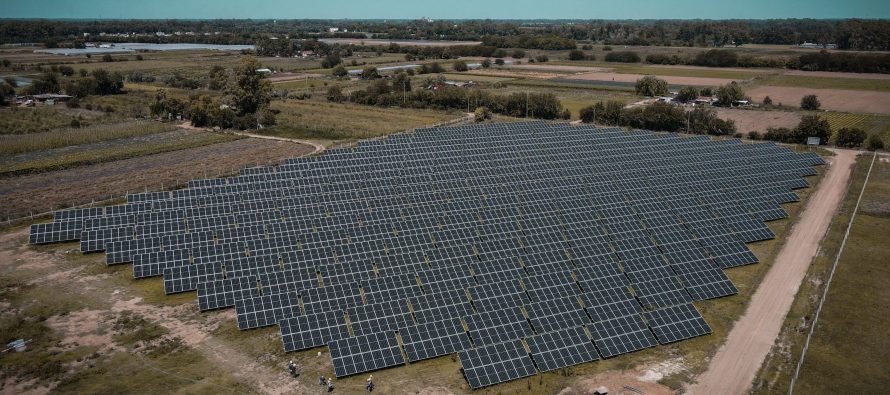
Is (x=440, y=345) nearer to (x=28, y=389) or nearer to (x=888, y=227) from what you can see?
(x=28, y=389)

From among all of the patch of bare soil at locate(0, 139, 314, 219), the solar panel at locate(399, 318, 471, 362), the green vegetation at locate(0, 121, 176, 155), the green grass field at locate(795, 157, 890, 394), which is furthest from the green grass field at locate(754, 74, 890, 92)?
the green vegetation at locate(0, 121, 176, 155)

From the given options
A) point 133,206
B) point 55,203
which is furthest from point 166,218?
point 55,203

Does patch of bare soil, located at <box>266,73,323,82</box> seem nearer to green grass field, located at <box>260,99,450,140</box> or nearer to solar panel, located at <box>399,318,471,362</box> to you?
green grass field, located at <box>260,99,450,140</box>

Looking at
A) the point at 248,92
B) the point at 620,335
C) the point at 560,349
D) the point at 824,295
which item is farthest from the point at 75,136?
the point at 824,295

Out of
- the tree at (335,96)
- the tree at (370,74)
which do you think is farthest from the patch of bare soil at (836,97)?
the tree at (370,74)

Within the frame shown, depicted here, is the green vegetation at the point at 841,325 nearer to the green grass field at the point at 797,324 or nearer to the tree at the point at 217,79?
the green grass field at the point at 797,324

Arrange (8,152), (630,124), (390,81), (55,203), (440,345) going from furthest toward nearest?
(390,81) → (630,124) → (8,152) → (55,203) → (440,345)
